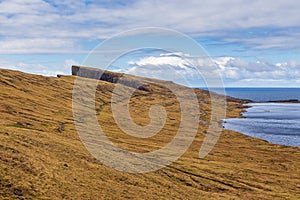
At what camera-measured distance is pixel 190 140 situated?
14300cm

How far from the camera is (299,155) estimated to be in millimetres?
122938

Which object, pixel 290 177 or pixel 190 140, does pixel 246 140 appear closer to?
pixel 190 140

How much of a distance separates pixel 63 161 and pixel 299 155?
93.1 meters

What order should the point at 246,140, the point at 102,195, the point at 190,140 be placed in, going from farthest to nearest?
the point at 246,140 < the point at 190,140 < the point at 102,195

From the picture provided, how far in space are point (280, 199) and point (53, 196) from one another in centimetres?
4579

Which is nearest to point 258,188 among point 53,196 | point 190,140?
point 53,196

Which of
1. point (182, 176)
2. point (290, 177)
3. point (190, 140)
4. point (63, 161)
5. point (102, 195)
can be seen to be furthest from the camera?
point (190, 140)

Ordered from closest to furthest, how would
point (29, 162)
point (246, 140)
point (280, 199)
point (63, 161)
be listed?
point (29, 162) < point (63, 161) < point (280, 199) < point (246, 140)

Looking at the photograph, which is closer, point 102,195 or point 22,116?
point 102,195

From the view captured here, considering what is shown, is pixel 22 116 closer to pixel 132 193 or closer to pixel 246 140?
pixel 132 193

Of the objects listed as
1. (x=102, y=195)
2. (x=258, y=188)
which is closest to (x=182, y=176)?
(x=258, y=188)

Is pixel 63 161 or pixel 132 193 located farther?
pixel 63 161

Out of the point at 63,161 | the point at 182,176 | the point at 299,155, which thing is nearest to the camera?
the point at 63,161

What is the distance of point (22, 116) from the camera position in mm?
→ 114688
